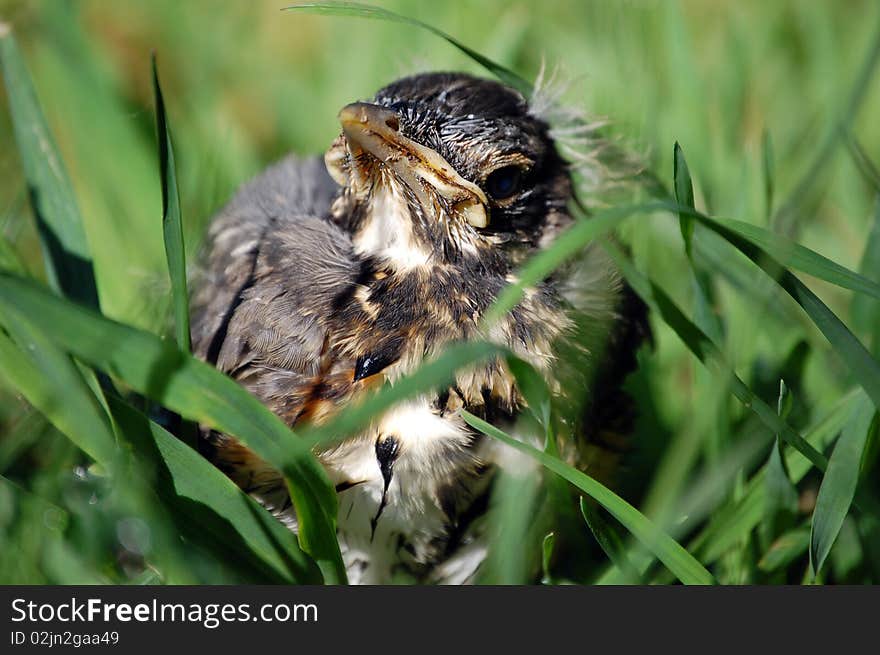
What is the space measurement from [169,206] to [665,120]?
1910 millimetres

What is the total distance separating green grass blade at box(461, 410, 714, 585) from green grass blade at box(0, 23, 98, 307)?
88 centimetres

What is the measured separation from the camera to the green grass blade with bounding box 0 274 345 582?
4.40ft

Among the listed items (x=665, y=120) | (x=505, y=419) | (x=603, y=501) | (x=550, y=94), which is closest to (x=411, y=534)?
(x=505, y=419)

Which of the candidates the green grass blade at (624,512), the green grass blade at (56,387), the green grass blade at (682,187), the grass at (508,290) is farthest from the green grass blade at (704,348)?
the green grass blade at (56,387)

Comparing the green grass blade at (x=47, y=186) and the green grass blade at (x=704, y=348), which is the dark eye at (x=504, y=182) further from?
the green grass blade at (x=47, y=186)

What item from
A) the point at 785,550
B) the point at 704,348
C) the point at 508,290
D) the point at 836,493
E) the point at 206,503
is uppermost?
the point at 508,290

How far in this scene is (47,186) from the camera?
2.07 m

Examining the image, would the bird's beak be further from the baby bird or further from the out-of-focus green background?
the out-of-focus green background

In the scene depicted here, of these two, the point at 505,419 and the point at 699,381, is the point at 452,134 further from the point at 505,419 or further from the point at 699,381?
the point at 699,381

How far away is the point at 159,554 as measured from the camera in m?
1.51

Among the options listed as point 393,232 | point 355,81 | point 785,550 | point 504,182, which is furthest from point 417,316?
point 355,81

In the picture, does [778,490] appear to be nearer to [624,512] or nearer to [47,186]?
[624,512]

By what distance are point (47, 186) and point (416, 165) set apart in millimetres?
753

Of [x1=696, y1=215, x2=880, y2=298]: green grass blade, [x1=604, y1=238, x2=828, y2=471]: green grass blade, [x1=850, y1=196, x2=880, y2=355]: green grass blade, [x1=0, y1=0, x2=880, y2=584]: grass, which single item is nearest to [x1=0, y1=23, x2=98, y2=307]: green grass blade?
[x1=0, y1=0, x2=880, y2=584]: grass
